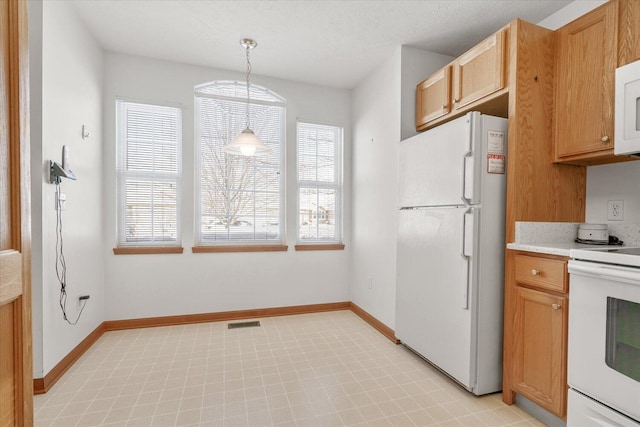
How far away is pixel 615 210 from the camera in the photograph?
6.40 feet

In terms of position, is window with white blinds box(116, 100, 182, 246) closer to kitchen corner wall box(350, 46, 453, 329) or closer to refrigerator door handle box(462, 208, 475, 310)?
kitchen corner wall box(350, 46, 453, 329)

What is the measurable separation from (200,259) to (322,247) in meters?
1.37

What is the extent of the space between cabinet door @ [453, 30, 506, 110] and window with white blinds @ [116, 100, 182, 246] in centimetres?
269

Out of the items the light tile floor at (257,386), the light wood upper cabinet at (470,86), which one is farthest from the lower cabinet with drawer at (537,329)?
the light wood upper cabinet at (470,86)

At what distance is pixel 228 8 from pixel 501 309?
2.91m

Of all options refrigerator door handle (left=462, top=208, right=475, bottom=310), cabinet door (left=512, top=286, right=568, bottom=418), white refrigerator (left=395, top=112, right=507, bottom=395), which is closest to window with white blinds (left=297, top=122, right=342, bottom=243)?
white refrigerator (left=395, top=112, right=507, bottom=395)

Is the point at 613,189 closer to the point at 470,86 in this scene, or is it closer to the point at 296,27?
the point at 470,86

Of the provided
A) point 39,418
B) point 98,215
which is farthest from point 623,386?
point 98,215

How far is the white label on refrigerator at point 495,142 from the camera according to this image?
6.48 ft

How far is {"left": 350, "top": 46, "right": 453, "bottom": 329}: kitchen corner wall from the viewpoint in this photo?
2.89 meters

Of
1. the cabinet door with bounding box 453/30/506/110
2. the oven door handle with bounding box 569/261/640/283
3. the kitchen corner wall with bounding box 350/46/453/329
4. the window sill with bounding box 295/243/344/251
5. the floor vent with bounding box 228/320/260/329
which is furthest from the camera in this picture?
the window sill with bounding box 295/243/344/251

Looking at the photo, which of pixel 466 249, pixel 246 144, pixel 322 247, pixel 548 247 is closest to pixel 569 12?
pixel 548 247

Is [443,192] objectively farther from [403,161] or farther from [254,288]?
[254,288]

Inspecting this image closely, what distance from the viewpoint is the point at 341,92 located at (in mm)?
3826
